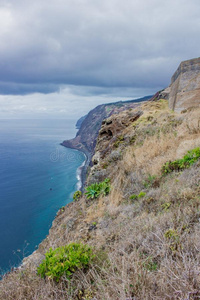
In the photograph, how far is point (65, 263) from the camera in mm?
2059

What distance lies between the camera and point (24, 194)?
62.0m

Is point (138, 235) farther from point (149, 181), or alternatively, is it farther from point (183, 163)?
point (183, 163)

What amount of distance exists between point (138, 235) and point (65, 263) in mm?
1010

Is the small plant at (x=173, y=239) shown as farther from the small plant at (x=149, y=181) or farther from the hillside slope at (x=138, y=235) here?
the small plant at (x=149, y=181)

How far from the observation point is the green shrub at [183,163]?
4250 mm

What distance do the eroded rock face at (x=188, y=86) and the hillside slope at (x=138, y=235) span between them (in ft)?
10.8

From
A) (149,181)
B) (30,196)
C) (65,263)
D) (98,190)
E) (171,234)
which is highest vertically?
(171,234)

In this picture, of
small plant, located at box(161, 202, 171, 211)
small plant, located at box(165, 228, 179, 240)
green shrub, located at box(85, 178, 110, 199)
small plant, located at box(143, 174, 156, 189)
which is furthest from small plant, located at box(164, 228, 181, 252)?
green shrub, located at box(85, 178, 110, 199)

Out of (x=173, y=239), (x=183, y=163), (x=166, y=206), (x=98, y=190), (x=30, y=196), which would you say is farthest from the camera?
(x=30, y=196)

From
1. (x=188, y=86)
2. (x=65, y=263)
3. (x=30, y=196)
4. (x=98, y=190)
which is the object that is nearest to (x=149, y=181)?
(x=98, y=190)

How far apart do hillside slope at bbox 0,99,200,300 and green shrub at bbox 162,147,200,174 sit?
3 cm

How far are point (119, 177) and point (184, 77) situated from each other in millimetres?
7668

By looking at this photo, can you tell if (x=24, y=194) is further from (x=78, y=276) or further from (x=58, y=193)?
(x=78, y=276)

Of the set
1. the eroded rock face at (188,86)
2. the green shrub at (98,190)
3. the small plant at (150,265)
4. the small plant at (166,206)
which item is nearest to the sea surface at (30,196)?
the green shrub at (98,190)
